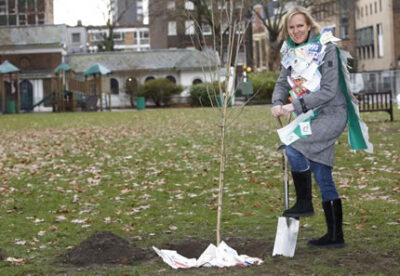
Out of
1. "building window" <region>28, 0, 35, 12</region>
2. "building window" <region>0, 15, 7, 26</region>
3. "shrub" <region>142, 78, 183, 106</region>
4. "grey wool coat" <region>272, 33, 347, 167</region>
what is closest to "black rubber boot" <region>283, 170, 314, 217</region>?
"grey wool coat" <region>272, 33, 347, 167</region>

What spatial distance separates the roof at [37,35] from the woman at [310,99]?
189 ft

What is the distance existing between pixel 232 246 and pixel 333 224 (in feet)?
2.95

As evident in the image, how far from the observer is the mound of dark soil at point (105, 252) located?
634cm

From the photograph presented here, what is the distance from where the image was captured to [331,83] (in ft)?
19.4

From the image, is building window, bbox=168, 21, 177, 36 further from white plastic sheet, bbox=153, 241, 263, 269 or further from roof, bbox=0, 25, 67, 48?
white plastic sheet, bbox=153, 241, 263, 269

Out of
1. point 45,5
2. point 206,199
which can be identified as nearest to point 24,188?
point 206,199

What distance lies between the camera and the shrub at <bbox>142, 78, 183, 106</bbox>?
188 feet

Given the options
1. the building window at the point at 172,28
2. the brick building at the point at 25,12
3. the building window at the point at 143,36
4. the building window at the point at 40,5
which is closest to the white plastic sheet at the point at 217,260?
the brick building at the point at 25,12

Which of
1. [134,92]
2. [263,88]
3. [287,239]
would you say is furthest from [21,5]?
[287,239]

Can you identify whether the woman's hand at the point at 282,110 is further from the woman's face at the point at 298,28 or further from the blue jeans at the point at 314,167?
the woman's face at the point at 298,28

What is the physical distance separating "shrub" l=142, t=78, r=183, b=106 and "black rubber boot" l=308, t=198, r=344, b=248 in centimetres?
5116

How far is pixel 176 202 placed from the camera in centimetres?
987

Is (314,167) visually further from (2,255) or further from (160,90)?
(160,90)

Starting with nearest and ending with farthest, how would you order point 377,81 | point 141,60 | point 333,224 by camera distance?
point 333,224
point 377,81
point 141,60
